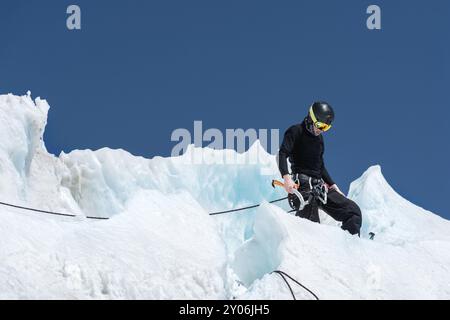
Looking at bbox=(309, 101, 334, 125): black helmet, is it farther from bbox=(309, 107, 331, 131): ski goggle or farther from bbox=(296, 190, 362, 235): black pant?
bbox=(296, 190, 362, 235): black pant

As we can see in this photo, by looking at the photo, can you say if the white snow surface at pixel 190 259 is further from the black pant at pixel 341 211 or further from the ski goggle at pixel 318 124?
the ski goggle at pixel 318 124

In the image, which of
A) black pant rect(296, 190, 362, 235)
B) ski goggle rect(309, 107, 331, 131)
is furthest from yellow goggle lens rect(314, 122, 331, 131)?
black pant rect(296, 190, 362, 235)

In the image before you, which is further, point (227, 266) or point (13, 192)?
point (13, 192)

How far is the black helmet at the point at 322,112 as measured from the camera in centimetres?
641

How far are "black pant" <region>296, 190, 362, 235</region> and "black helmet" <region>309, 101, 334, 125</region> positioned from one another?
2.55 ft

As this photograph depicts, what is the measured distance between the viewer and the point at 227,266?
18.4 feet

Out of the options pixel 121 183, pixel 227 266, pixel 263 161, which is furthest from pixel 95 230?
pixel 263 161

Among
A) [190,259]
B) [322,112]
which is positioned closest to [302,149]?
[322,112]

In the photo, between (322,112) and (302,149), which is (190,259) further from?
(322,112)

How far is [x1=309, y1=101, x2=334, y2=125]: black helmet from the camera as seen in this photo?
21.0ft

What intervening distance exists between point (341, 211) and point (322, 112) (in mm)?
1007

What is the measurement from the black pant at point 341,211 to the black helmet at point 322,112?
0.78 meters

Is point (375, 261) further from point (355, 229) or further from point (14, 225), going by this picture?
point (14, 225)
